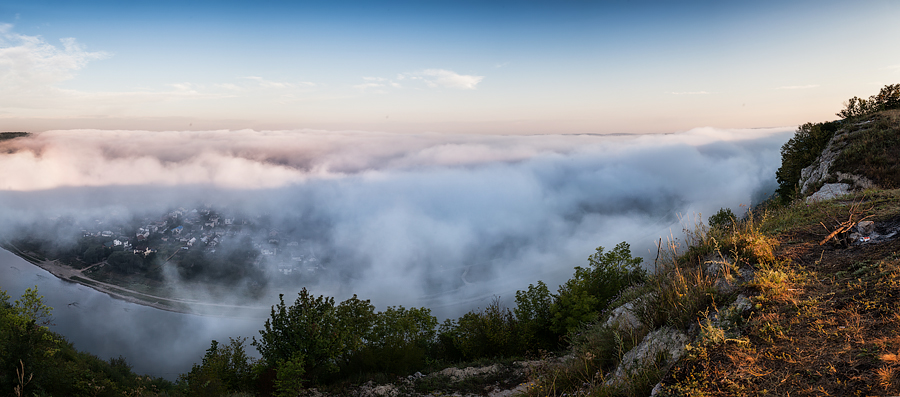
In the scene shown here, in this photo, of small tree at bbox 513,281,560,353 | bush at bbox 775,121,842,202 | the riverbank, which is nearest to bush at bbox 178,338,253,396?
small tree at bbox 513,281,560,353

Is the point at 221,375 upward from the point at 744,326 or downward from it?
downward

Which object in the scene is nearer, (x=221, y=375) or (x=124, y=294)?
(x=221, y=375)

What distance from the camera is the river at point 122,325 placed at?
108 m

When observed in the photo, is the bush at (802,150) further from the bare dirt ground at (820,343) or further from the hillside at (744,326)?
the bare dirt ground at (820,343)

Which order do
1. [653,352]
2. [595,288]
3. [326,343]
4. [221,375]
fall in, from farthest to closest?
[595,288] → [221,375] → [326,343] → [653,352]

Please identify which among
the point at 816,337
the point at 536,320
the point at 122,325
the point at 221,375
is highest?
the point at 816,337

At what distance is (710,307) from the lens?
5.68 meters

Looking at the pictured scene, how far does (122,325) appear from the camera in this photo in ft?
392

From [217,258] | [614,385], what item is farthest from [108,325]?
[614,385]

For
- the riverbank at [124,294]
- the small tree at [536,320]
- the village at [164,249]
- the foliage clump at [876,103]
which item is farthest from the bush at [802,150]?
the village at [164,249]

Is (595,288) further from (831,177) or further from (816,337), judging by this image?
(816,337)

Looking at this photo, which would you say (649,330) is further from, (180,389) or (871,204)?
(180,389)

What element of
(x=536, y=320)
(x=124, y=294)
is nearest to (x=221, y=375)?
(x=536, y=320)

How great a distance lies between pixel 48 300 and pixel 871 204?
191 meters
